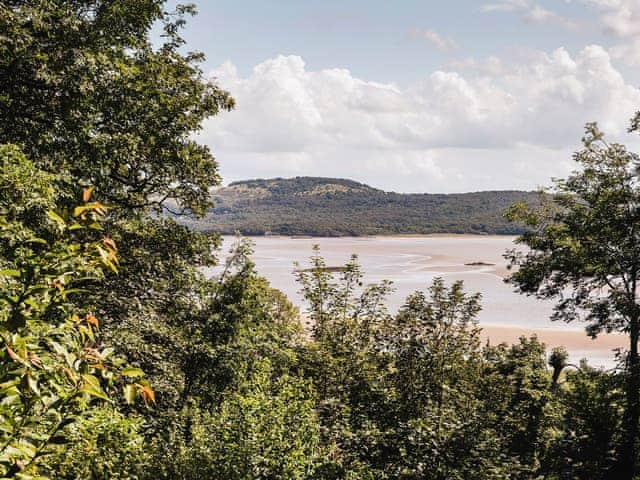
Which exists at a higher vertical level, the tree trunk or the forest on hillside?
the forest on hillside

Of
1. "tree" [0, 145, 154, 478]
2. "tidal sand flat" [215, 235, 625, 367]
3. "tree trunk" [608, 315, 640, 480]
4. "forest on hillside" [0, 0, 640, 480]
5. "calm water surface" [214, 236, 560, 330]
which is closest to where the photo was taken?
"tree" [0, 145, 154, 478]

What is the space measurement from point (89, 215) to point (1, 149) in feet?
21.9

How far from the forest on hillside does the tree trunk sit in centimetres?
5

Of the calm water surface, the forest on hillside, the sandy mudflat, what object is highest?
the forest on hillside

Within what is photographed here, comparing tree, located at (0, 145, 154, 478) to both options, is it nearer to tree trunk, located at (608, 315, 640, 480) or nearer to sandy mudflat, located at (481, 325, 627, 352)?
tree trunk, located at (608, 315, 640, 480)

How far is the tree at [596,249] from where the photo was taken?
570 inches

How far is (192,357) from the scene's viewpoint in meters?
17.6

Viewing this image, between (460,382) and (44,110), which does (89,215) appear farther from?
(460,382)

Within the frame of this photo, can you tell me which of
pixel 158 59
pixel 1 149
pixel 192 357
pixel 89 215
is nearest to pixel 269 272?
pixel 192 357

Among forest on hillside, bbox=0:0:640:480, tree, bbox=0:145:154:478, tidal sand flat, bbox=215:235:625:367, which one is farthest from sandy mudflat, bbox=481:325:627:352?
tree, bbox=0:145:154:478

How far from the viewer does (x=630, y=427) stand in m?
13.9

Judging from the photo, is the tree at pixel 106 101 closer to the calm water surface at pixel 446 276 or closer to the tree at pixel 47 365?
the tree at pixel 47 365

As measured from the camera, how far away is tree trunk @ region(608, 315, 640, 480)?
13.4m

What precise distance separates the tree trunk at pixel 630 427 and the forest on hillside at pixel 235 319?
0.05 m
